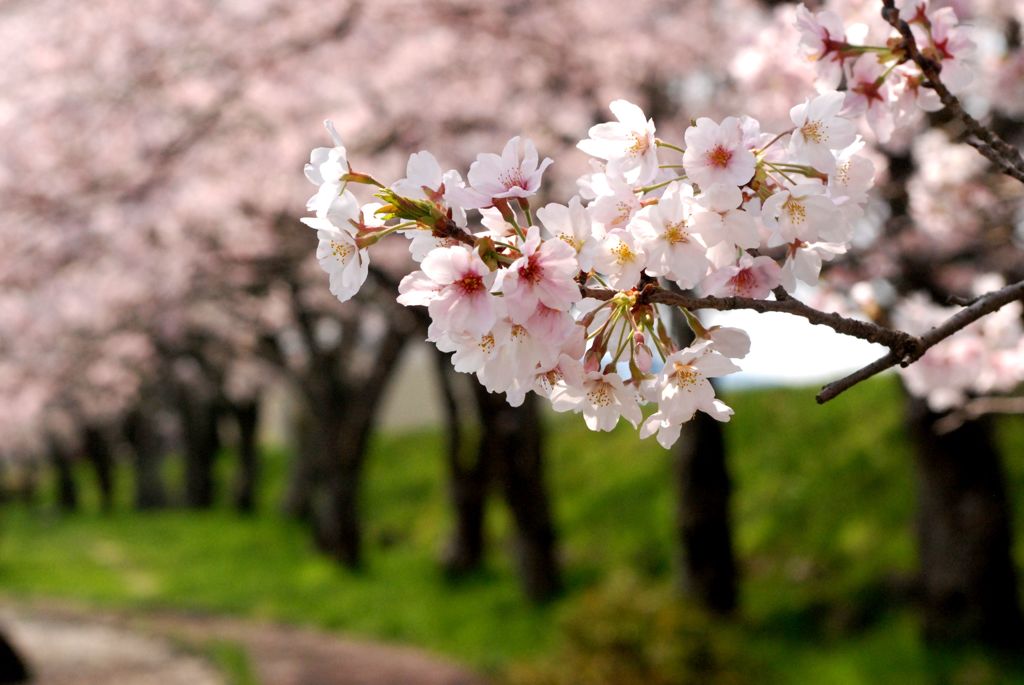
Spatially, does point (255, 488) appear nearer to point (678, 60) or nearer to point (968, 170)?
point (678, 60)

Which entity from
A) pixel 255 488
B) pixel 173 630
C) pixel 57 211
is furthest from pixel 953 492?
pixel 255 488

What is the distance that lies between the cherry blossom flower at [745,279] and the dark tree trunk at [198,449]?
91.5 ft

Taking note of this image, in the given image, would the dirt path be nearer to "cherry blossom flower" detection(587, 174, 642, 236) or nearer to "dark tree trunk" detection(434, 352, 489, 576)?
"dark tree trunk" detection(434, 352, 489, 576)

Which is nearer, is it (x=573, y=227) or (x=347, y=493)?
(x=573, y=227)

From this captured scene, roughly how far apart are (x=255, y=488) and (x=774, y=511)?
17.6 m

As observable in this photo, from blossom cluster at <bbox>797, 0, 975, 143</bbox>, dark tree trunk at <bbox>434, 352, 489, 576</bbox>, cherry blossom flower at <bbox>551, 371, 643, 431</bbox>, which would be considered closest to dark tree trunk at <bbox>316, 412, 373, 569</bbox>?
dark tree trunk at <bbox>434, 352, 489, 576</bbox>

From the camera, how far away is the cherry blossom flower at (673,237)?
5.53 ft

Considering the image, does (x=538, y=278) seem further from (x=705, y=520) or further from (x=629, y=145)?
(x=705, y=520)

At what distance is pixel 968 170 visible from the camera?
246 inches

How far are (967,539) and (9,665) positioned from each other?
8.15 metres

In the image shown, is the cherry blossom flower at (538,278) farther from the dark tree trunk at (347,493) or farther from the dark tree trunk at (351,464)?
the dark tree trunk at (347,493)

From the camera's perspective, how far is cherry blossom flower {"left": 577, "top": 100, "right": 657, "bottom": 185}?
1771 mm

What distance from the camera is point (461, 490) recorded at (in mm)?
15398

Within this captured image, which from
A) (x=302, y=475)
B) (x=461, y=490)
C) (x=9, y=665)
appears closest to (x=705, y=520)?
(x=461, y=490)
